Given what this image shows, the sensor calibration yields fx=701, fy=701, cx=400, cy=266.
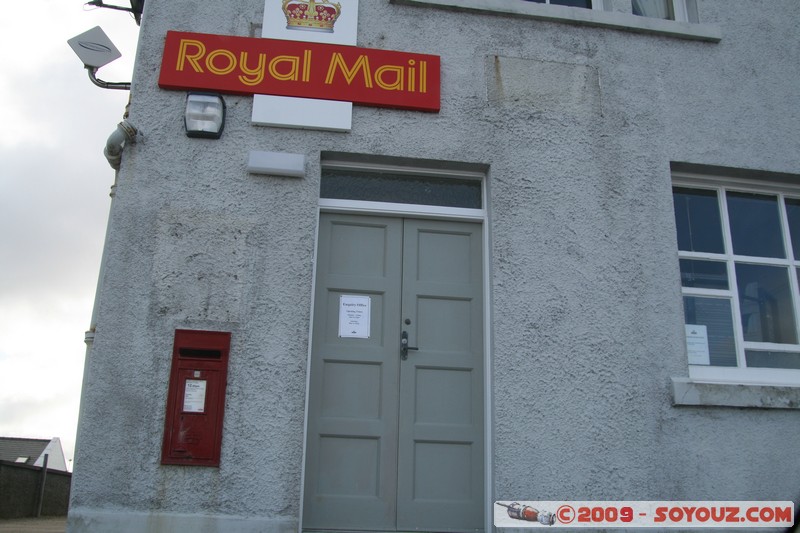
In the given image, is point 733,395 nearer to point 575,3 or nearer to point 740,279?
point 740,279

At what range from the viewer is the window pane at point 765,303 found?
5.44 m

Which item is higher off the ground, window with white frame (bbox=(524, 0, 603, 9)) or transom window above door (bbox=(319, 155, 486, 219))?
window with white frame (bbox=(524, 0, 603, 9))

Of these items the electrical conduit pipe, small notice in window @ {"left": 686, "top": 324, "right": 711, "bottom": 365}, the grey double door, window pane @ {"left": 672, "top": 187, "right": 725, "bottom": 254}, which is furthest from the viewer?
window pane @ {"left": 672, "top": 187, "right": 725, "bottom": 254}

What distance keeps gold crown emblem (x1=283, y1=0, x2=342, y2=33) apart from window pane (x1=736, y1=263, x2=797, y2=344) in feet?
12.2

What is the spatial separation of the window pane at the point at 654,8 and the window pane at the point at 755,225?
1739mm

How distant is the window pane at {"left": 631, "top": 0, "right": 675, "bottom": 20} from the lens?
6180mm

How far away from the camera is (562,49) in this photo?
18.5 feet

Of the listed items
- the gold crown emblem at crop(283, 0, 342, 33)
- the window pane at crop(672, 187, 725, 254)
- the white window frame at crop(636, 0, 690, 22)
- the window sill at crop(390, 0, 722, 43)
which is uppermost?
the white window frame at crop(636, 0, 690, 22)

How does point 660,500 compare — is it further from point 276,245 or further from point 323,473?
point 276,245

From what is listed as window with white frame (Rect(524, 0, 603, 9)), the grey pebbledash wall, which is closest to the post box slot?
the grey pebbledash wall

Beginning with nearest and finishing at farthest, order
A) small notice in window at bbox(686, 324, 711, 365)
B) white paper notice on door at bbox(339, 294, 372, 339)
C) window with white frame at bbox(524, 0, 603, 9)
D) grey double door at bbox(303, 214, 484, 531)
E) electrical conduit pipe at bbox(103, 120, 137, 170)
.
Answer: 1. grey double door at bbox(303, 214, 484, 531)
2. electrical conduit pipe at bbox(103, 120, 137, 170)
3. white paper notice on door at bbox(339, 294, 372, 339)
4. small notice in window at bbox(686, 324, 711, 365)
5. window with white frame at bbox(524, 0, 603, 9)

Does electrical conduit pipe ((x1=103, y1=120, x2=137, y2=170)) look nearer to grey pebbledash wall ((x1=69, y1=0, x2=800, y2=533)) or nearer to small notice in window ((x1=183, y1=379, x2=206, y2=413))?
grey pebbledash wall ((x1=69, y1=0, x2=800, y2=533))

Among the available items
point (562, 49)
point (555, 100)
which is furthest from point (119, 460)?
point (562, 49)

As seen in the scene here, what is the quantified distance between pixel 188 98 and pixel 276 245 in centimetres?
126
